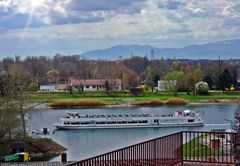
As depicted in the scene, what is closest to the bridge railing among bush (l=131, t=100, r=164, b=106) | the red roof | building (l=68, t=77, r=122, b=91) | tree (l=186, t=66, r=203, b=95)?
bush (l=131, t=100, r=164, b=106)

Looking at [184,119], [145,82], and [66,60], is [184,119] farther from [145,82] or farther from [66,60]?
[66,60]

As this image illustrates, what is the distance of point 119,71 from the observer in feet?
331

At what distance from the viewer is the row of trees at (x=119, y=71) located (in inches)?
3406

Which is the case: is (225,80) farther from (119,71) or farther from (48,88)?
(48,88)

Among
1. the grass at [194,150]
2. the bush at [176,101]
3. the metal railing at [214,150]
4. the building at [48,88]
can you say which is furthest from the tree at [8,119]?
the building at [48,88]

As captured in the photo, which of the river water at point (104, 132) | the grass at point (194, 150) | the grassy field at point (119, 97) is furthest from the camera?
the grassy field at point (119, 97)

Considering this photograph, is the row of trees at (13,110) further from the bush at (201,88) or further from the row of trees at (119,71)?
the bush at (201,88)

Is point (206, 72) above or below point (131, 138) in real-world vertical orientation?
above

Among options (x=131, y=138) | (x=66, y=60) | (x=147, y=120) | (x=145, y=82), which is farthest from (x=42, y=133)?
(x=66, y=60)

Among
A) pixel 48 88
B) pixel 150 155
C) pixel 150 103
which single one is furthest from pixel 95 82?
pixel 150 155

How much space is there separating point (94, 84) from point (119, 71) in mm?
6617

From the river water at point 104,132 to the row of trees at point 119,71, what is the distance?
14767mm

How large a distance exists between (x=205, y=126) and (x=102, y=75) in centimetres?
5894

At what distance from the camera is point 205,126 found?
158 feet
